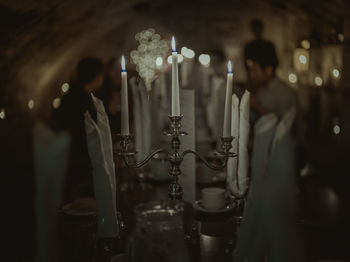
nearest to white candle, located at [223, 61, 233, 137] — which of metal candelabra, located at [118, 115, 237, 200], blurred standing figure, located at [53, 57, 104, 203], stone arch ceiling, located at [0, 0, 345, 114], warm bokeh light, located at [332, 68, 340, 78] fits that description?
metal candelabra, located at [118, 115, 237, 200]

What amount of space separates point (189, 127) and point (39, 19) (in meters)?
3.11

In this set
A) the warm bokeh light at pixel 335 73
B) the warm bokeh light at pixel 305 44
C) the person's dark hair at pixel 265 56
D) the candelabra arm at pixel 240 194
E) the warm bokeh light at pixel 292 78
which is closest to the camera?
the candelabra arm at pixel 240 194

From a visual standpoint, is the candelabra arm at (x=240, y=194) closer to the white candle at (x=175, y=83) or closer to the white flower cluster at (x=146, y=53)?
the white candle at (x=175, y=83)

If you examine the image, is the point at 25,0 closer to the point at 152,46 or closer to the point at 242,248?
the point at 152,46

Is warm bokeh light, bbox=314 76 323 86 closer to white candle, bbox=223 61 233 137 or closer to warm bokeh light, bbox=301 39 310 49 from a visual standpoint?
warm bokeh light, bbox=301 39 310 49

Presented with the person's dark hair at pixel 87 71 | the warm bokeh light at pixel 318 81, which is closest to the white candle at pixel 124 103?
the person's dark hair at pixel 87 71

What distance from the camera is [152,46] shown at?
175cm

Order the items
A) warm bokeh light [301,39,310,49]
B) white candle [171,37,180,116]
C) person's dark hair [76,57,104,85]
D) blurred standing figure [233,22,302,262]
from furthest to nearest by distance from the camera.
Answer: warm bokeh light [301,39,310,49], person's dark hair [76,57,104,85], white candle [171,37,180,116], blurred standing figure [233,22,302,262]

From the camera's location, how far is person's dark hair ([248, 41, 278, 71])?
→ 7.30 ft

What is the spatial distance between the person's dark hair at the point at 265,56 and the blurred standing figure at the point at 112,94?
0.90m

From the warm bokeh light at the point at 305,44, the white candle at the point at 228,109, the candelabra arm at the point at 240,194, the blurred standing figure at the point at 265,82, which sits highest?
the warm bokeh light at the point at 305,44

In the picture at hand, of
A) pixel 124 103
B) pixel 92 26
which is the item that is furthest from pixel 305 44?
pixel 124 103

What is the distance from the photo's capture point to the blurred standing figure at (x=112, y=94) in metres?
1.98

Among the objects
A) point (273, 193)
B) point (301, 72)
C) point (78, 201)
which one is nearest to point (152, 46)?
point (78, 201)
